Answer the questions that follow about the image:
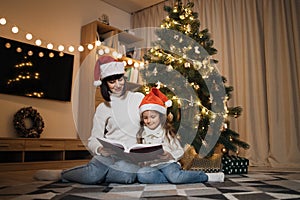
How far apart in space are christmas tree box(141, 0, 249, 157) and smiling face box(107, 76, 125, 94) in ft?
1.81

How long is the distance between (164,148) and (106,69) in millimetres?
548

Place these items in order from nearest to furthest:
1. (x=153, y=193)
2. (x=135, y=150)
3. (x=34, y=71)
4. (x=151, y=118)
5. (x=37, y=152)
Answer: (x=153, y=193)
(x=135, y=150)
(x=151, y=118)
(x=37, y=152)
(x=34, y=71)

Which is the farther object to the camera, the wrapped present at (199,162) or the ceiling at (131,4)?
the ceiling at (131,4)

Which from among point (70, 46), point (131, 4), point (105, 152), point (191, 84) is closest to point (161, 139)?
point (105, 152)

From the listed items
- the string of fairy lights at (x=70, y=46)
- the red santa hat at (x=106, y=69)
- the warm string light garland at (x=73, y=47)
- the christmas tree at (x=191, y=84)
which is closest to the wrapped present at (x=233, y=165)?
the christmas tree at (x=191, y=84)

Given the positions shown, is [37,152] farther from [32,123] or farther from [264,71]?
[264,71]

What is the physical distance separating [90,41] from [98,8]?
690mm

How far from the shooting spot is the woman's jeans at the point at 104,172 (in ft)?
4.77

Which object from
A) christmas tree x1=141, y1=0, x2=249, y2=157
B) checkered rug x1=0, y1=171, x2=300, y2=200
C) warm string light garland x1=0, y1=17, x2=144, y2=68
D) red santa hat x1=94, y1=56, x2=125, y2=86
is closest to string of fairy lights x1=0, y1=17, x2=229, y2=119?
warm string light garland x1=0, y1=17, x2=144, y2=68

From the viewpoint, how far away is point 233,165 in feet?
6.71

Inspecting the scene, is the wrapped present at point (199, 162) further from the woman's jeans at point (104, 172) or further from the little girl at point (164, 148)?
the woman's jeans at point (104, 172)

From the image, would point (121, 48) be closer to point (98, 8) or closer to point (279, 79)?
point (98, 8)

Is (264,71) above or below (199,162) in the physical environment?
above

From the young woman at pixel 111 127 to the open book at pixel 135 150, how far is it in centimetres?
6
